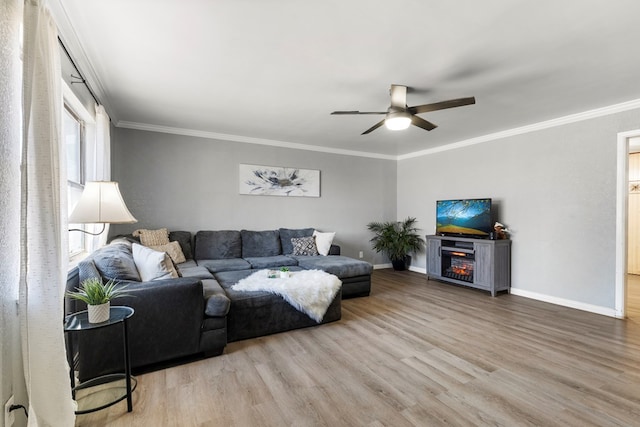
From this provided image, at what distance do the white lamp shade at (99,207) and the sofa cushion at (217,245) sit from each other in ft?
8.87

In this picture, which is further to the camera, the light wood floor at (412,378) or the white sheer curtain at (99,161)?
the white sheer curtain at (99,161)

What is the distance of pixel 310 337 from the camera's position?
10.1 ft

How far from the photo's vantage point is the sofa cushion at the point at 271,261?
4543 mm

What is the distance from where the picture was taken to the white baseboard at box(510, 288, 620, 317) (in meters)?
3.74

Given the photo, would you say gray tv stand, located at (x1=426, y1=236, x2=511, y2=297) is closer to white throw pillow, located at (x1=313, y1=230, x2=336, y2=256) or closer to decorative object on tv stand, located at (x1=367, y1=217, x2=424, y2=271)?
decorative object on tv stand, located at (x1=367, y1=217, x2=424, y2=271)

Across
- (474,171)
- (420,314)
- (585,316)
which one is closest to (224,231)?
(420,314)

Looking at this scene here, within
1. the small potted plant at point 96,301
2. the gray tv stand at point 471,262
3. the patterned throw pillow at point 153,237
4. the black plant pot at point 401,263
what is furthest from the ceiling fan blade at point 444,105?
the black plant pot at point 401,263

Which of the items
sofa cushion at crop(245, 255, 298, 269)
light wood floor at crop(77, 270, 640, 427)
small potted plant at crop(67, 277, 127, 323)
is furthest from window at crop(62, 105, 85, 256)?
sofa cushion at crop(245, 255, 298, 269)

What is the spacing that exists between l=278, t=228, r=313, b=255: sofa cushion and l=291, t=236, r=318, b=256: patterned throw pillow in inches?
3.7

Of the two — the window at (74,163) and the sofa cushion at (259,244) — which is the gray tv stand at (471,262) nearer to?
the sofa cushion at (259,244)

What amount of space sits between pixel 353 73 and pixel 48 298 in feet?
8.99

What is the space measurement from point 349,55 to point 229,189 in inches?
134

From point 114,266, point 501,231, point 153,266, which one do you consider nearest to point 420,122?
point 501,231

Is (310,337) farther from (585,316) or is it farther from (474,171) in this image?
(474,171)
